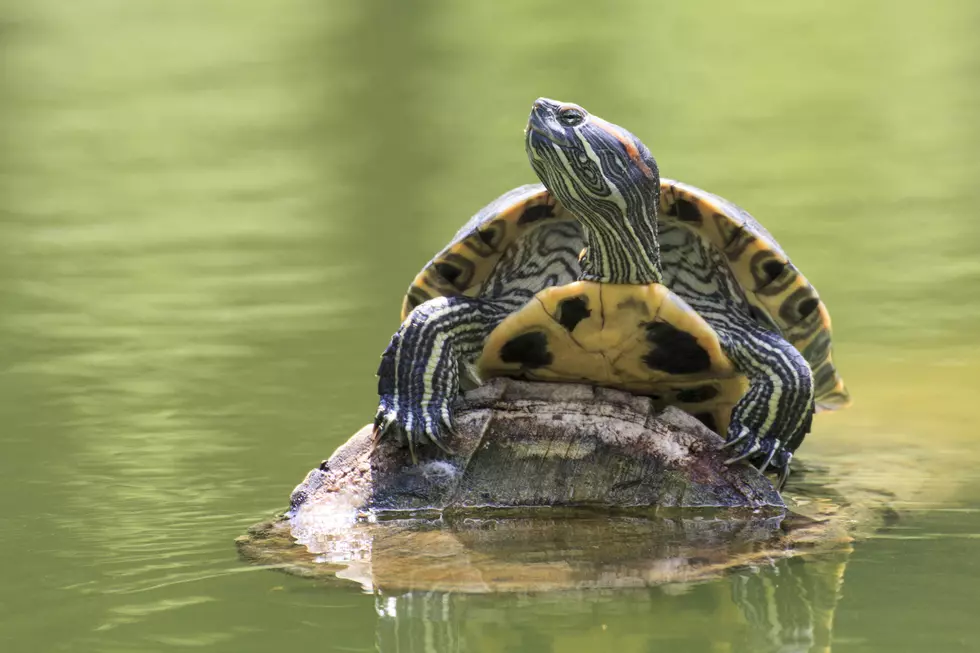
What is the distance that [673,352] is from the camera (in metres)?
4.12

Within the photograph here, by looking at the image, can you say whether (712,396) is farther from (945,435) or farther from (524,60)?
(524,60)

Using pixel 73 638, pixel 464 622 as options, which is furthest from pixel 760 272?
pixel 73 638

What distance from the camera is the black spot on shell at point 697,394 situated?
4406 mm

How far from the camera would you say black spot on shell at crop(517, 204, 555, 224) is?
14.9ft

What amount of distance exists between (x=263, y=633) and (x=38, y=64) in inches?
566

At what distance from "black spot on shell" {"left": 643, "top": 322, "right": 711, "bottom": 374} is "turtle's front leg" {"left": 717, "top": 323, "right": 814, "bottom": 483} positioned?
111 millimetres

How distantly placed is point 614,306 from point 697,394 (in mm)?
545

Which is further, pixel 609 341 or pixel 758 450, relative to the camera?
pixel 609 341

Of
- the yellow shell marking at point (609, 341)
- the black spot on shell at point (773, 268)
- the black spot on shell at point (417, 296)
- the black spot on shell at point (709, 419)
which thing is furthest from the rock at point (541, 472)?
the black spot on shell at point (417, 296)

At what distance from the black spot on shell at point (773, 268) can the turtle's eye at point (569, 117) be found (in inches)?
30.2

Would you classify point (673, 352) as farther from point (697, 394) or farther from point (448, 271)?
point (448, 271)

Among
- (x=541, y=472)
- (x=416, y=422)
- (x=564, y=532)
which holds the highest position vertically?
(x=416, y=422)

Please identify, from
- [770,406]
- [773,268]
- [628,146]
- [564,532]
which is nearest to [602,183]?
[628,146]

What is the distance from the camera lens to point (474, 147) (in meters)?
10.7
